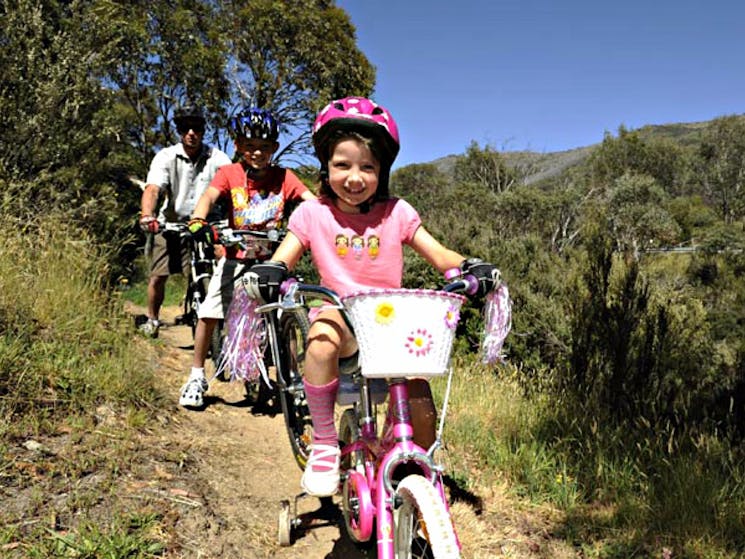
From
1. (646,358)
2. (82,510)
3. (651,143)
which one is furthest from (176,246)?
(651,143)

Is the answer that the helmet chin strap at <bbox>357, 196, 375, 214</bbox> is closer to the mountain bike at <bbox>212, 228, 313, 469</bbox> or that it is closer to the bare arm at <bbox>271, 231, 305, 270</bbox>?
the bare arm at <bbox>271, 231, 305, 270</bbox>

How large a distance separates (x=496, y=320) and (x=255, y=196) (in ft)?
8.39

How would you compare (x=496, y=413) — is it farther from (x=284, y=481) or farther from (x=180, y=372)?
(x=180, y=372)

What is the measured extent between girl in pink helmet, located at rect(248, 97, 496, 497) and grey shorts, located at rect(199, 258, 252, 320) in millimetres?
1872

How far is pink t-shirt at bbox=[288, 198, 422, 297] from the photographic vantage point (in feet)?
8.67

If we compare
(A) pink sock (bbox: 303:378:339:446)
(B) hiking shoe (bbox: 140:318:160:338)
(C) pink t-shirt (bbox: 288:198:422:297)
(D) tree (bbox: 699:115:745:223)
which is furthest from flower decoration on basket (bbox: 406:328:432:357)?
(D) tree (bbox: 699:115:745:223)

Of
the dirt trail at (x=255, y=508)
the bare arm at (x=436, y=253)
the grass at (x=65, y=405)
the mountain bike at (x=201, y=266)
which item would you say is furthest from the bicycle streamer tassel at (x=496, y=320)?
the mountain bike at (x=201, y=266)

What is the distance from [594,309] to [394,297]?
3314 mm

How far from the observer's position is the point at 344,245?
2.65 meters

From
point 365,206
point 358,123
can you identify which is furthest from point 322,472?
point 358,123

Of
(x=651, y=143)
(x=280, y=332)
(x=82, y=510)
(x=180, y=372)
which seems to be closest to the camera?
(x=82, y=510)

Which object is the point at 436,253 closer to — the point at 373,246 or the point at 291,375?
the point at 373,246

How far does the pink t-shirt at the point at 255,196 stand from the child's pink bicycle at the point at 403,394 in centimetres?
220

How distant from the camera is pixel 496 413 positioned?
4.34 meters
